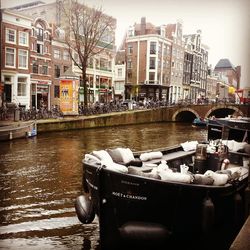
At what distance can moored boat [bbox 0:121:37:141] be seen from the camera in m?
9.37

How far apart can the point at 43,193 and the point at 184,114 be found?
A: 1860 cm

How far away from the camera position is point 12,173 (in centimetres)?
614

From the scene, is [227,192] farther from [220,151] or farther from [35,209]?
[35,209]

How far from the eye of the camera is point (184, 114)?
2280cm

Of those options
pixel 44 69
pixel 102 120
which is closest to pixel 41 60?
pixel 44 69

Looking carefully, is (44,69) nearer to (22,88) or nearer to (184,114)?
(22,88)

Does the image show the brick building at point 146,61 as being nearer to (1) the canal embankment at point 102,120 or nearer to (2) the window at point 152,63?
(2) the window at point 152,63

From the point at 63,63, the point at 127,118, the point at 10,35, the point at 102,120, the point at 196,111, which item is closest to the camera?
the point at 10,35

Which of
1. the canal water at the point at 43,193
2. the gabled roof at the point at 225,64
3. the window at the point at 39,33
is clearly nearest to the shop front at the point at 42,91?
the window at the point at 39,33

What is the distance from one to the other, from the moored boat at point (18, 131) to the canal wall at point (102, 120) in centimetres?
68

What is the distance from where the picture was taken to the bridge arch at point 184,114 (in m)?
21.2

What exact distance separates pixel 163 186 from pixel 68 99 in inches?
428

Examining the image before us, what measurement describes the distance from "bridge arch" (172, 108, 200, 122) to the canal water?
37.3 feet

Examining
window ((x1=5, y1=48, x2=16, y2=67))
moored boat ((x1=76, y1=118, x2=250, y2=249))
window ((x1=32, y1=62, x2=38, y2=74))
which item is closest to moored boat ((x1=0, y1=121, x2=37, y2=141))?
window ((x1=5, y1=48, x2=16, y2=67))
